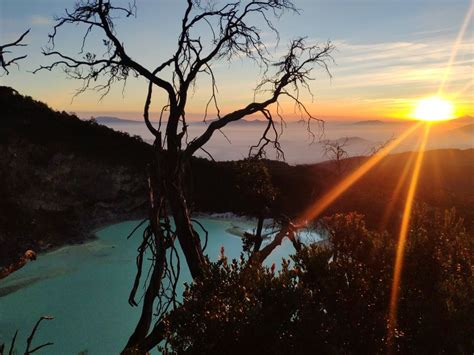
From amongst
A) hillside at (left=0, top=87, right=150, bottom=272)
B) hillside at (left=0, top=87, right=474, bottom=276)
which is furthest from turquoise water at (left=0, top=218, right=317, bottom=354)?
hillside at (left=0, top=87, right=150, bottom=272)

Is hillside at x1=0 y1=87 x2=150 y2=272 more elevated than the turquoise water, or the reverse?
hillside at x1=0 y1=87 x2=150 y2=272

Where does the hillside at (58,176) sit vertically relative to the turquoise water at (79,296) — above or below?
above

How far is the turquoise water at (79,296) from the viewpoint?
51.3 ft

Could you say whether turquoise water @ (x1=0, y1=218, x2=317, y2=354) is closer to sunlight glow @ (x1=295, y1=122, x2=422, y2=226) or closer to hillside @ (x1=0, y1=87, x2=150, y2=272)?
hillside @ (x1=0, y1=87, x2=150, y2=272)

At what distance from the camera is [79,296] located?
19.6 metres

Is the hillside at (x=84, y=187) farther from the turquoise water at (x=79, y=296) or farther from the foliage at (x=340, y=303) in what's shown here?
the foliage at (x=340, y=303)

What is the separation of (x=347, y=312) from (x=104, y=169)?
31.8m

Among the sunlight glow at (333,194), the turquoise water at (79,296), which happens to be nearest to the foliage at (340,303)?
the turquoise water at (79,296)

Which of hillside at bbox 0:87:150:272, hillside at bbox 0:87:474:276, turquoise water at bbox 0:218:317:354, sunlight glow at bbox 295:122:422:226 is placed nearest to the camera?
turquoise water at bbox 0:218:317:354

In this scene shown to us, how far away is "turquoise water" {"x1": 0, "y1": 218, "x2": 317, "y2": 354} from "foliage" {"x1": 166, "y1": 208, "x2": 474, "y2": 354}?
32.8 ft

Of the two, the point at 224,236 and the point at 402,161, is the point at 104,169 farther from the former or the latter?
the point at 402,161

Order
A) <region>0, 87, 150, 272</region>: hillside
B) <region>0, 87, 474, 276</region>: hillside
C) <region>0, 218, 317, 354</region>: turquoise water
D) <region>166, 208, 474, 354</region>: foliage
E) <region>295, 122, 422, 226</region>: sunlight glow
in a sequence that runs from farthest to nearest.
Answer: <region>295, 122, 422, 226</region>: sunlight glow < <region>0, 87, 474, 276</region>: hillside < <region>0, 87, 150, 272</region>: hillside < <region>0, 218, 317, 354</region>: turquoise water < <region>166, 208, 474, 354</region>: foliage

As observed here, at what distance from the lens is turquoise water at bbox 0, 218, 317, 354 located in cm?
1565

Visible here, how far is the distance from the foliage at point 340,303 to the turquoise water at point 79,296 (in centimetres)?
1000
